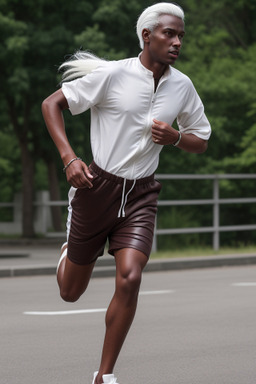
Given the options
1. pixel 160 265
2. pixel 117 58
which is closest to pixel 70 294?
pixel 160 265

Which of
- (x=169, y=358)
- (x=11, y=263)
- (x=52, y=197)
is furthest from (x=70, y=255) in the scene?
(x=52, y=197)

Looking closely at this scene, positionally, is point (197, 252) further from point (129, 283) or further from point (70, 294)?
point (129, 283)

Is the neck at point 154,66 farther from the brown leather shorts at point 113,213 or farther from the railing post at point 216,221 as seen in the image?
the railing post at point 216,221

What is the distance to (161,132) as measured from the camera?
5.21 meters

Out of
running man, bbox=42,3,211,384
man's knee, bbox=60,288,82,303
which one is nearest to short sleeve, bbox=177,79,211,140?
running man, bbox=42,3,211,384

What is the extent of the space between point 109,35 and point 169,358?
689 inches

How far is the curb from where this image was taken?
14.0 meters

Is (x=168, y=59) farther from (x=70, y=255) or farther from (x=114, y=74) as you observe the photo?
(x=70, y=255)

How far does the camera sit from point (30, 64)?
77.3ft

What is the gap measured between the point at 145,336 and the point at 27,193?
19.0 meters

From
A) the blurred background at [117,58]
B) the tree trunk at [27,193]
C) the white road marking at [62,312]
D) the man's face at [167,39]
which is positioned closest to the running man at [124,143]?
the man's face at [167,39]

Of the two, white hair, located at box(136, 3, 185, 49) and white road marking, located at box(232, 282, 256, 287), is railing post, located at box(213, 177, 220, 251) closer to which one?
white road marking, located at box(232, 282, 256, 287)

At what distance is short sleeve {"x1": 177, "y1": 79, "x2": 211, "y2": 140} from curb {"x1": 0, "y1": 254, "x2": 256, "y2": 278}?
8.34 meters

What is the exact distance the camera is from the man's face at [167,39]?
5277 mm
